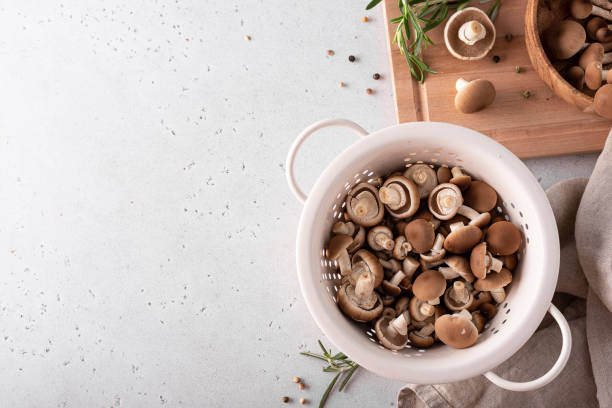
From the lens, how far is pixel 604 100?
83cm

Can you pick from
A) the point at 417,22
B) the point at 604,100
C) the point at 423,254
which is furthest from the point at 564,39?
the point at 423,254

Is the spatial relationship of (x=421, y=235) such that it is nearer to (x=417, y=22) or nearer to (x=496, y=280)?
(x=496, y=280)

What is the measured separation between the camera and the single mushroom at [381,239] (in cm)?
80

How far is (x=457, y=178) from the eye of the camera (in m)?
0.78

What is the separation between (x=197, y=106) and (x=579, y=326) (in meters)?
0.90

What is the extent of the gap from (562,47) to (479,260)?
0.44m

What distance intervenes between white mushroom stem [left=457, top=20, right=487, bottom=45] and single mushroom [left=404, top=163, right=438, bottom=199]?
26cm

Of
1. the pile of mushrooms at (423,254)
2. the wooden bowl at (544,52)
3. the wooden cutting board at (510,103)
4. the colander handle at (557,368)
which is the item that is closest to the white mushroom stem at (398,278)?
the pile of mushrooms at (423,254)

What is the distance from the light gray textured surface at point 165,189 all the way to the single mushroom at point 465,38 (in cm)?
16

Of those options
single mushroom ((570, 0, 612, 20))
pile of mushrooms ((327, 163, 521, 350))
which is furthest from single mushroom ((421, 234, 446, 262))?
single mushroom ((570, 0, 612, 20))

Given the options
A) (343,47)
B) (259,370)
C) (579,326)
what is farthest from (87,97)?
(579,326)

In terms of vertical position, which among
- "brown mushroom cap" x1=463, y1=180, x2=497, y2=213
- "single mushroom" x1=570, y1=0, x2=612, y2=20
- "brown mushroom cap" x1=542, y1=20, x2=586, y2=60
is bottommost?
"brown mushroom cap" x1=463, y1=180, x2=497, y2=213

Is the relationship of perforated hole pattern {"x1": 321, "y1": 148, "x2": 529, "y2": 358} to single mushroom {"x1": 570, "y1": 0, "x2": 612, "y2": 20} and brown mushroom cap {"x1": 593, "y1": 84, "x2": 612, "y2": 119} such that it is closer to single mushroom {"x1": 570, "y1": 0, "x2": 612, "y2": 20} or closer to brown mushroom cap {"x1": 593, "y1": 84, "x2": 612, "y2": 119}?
brown mushroom cap {"x1": 593, "y1": 84, "x2": 612, "y2": 119}

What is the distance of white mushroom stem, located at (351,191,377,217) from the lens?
31.5 inches
